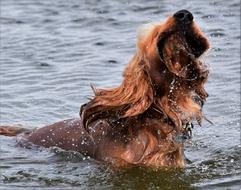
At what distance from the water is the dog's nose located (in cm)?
51

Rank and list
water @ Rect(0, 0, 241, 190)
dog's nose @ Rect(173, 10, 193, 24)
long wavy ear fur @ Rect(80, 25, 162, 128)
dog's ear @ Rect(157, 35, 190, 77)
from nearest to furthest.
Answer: dog's nose @ Rect(173, 10, 193, 24) < dog's ear @ Rect(157, 35, 190, 77) < long wavy ear fur @ Rect(80, 25, 162, 128) < water @ Rect(0, 0, 241, 190)

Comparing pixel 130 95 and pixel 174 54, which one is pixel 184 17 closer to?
pixel 174 54

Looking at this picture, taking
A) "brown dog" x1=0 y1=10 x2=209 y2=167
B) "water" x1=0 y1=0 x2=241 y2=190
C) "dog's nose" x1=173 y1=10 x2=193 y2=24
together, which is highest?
"dog's nose" x1=173 y1=10 x2=193 y2=24

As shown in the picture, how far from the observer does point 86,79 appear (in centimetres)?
1167

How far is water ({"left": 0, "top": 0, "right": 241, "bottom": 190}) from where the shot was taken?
25.4ft

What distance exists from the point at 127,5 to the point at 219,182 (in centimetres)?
941

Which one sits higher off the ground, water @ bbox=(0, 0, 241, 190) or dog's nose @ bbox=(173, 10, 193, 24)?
dog's nose @ bbox=(173, 10, 193, 24)

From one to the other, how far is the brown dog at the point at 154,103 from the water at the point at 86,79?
0.54 ft

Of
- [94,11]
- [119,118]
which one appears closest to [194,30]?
[119,118]

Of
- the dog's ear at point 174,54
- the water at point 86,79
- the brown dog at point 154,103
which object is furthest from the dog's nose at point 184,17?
the water at point 86,79

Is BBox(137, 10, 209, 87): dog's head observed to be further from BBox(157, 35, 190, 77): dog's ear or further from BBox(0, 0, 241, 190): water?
BBox(0, 0, 241, 190): water

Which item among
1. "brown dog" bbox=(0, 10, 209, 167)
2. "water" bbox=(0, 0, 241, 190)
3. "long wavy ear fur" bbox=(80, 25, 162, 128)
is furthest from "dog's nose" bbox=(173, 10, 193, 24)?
"water" bbox=(0, 0, 241, 190)

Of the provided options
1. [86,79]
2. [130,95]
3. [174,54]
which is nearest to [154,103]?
[130,95]

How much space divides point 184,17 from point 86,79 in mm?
5015
